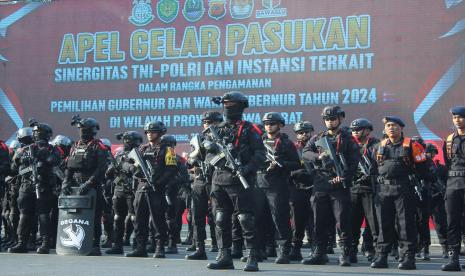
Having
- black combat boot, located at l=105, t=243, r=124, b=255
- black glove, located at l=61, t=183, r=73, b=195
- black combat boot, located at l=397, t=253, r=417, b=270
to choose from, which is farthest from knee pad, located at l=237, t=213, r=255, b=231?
black combat boot, located at l=105, t=243, r=124, b=255

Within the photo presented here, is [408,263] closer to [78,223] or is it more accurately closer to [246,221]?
[246,221]

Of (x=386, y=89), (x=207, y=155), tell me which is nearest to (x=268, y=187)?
(x=207, y=155)

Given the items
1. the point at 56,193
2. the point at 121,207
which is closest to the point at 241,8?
the point at 121,207

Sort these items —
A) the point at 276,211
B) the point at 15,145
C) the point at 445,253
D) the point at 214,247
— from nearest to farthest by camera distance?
1. the point at 276,211
2. the point at 445,253
3. the point at 214,247
4. the point at 15,145

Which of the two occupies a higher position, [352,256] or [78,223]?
[78,223]

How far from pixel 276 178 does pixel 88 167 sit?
9.22 feet

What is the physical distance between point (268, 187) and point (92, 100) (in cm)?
1201

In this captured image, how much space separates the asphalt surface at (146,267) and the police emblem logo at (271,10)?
994 cm

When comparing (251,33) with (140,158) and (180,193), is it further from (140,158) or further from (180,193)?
(140,158)

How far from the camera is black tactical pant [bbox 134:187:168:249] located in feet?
43.1

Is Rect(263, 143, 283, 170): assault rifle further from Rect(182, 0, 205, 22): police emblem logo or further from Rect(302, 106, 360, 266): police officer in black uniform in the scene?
Rect(182, 0, 205, 22): police emblem logo

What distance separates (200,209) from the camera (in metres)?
13.3

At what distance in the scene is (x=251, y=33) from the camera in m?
22.3

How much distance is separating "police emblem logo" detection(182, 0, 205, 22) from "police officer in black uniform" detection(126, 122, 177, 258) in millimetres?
9764
